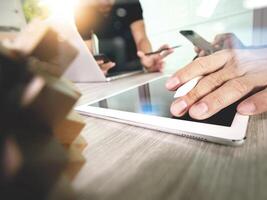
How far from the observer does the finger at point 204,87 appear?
321 millimetres

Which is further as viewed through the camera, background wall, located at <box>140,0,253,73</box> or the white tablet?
background wall, located at <box>140,0,253,73</box>

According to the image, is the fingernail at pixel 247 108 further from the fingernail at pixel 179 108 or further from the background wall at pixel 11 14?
the background wall at pixel 11 14

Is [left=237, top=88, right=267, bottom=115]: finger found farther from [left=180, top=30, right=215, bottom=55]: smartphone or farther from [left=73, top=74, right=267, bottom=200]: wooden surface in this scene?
[left=180, top=30, right=215, bottom=55]: smartphone

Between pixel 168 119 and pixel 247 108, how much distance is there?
124 mm

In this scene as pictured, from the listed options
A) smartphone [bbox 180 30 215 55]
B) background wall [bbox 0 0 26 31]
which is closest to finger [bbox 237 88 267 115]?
smartphone [bbox 180 30 215 55]

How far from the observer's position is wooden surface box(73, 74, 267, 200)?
16 cm

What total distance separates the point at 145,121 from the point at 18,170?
0.71ft

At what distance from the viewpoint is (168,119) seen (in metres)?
0.30

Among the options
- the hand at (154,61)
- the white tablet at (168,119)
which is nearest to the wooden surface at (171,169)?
the white tablet at (168,119)

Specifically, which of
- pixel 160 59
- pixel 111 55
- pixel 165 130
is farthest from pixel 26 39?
pixel 111 55

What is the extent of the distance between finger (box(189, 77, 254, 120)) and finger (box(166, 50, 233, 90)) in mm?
68

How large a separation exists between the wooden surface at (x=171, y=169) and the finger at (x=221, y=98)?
55 millimetres

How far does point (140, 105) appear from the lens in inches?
15.5

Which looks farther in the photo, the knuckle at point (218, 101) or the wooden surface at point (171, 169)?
the knuckle at point (218, 101)
